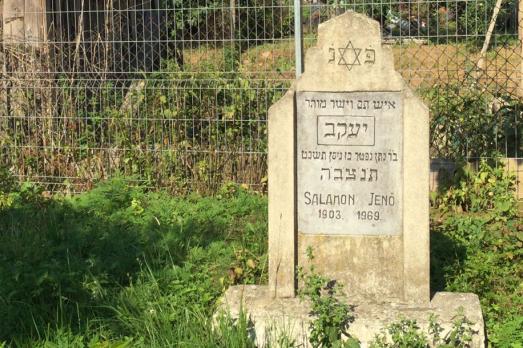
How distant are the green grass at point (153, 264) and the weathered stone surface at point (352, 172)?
656 millimetres

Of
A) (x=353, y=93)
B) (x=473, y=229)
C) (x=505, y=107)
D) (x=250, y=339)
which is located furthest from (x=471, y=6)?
(x=250, y=339)

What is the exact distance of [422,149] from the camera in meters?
5.17

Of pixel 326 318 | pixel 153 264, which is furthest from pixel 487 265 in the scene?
pixel 153 264

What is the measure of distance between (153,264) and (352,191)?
64.9 inches

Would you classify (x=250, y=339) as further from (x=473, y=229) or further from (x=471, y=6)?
(x=471, y=6)

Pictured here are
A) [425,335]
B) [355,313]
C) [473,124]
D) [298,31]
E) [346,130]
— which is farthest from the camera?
[473,124]

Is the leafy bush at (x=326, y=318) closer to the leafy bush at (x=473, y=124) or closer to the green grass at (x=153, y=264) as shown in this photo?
the green grass at (x=153, y=264)

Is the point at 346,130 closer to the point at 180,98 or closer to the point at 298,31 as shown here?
the point at 298,31

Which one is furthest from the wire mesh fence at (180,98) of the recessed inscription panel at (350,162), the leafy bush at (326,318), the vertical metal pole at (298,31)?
the leafy bush at (326,318)

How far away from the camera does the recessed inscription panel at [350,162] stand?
5.26 meters

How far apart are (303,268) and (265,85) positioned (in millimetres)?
3200

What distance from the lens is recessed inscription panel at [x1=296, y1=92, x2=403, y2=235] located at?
17.3ft

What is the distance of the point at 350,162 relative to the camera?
5.34 metres

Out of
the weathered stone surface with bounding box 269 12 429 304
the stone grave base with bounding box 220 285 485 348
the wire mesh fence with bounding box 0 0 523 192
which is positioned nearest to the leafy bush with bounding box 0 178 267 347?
the stone grave base with bounding box 220 285 485 348
